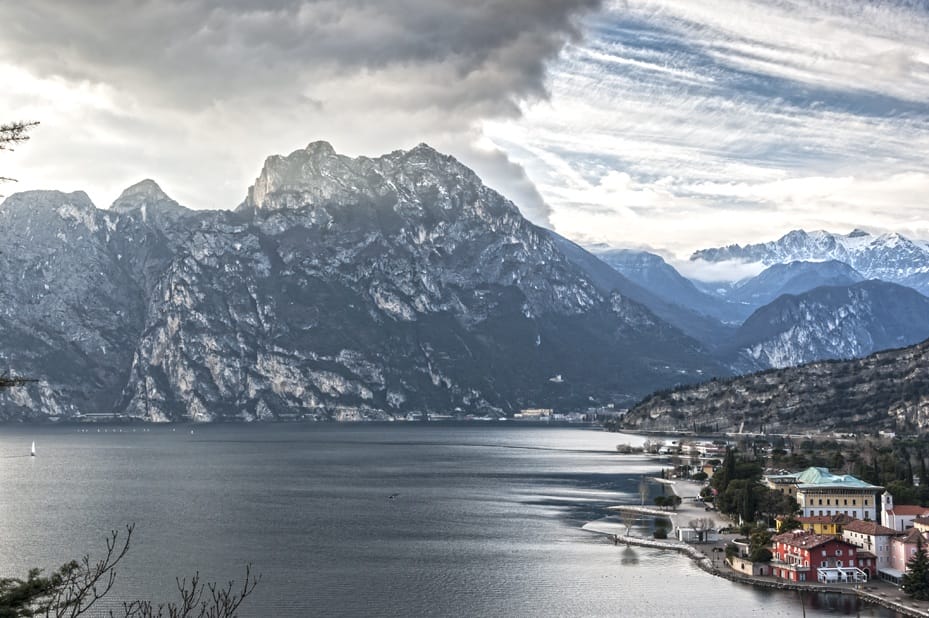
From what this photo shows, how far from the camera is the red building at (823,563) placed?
90.2 m

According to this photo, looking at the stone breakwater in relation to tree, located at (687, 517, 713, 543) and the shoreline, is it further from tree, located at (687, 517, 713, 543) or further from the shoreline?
tree, located at (687, 517, 713, 543)

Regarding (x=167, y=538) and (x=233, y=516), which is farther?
(x=233, y=516)

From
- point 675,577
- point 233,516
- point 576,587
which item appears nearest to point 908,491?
point 675,577

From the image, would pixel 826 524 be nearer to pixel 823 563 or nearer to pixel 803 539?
pixel 803 539

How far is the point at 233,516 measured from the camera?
129500mm

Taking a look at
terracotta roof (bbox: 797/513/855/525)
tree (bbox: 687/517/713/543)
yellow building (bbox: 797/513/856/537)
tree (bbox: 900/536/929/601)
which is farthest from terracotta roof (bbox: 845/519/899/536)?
tree (bbox: 687/517/713/543)

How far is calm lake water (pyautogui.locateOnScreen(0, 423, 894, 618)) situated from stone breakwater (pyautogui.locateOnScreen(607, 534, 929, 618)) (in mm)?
1410

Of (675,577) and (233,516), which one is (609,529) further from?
(233,516)

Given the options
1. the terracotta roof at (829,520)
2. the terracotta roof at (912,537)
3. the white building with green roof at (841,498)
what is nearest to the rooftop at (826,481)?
the white building with green roof at (841,498)

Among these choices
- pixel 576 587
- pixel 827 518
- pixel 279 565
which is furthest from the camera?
pixel 827 518

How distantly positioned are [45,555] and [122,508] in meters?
38.3

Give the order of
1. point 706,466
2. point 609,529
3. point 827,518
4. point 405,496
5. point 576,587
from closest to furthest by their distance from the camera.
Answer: point 576,587 < point 827,518 < point 609,529 < point 405,496 < point 706,466

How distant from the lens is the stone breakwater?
78850mm

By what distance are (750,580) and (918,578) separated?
14059mm
